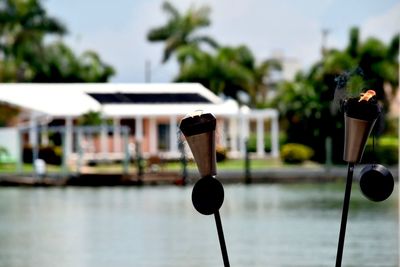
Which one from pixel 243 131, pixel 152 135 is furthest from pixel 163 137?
pixel 243 131

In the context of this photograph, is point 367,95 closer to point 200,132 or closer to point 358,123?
point 358,123

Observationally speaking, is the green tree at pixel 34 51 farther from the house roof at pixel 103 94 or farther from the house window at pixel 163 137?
the house roof at pixel 103 94

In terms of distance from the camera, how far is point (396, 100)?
110 ft

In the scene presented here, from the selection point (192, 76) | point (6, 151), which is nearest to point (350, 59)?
point (192, 76)

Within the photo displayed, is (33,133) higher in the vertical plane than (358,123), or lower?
lower

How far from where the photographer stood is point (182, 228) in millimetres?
18969

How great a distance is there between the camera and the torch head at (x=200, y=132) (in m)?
4.36

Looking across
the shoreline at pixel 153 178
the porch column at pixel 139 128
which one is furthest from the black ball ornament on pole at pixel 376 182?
the porch column at pixel 139 128

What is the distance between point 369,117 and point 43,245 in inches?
468

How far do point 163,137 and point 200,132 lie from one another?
3039 centimetres

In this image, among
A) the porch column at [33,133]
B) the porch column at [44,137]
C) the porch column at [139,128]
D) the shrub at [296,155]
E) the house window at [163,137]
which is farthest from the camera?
the porch column at [139,128]

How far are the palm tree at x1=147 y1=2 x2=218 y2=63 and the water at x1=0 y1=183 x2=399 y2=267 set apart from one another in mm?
10672

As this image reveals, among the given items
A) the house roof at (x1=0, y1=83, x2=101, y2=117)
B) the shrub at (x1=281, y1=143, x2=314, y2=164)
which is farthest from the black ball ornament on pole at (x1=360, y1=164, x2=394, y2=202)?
the shrub at (x1=281, y1=143, x2=314, y2=164)

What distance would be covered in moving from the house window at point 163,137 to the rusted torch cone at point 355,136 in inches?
1148
